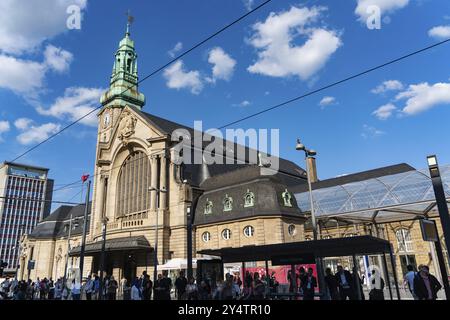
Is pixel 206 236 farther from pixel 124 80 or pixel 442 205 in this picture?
pixel 124 80

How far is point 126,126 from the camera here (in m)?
47.3

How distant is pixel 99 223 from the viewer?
47.8 meters

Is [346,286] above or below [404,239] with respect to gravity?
below

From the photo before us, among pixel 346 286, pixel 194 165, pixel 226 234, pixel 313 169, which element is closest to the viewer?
pixel 346 286

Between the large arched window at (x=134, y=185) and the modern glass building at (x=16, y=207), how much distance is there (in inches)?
3197

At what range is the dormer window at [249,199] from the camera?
36.5 m

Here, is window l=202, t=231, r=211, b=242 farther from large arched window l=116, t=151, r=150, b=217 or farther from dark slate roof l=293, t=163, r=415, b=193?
dark slate roof l=293, t=163, r=415, b=193

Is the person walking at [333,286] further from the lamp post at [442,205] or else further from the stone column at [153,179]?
the stone column at [153,179]

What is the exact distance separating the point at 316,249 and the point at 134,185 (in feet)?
109

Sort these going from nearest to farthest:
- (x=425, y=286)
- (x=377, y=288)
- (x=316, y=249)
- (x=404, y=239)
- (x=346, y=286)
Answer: (x=425, y=286), (x=377, y=288), (x=346, y=286), (x=316, y=249), (x=404, y=239)

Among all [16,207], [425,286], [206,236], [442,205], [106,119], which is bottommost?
[425,286]

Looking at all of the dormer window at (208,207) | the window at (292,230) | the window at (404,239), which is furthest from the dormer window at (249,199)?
the window at (404,239)

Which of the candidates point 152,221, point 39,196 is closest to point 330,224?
point 152,221

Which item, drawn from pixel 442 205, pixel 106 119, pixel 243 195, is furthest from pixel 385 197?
pixel 106 119
